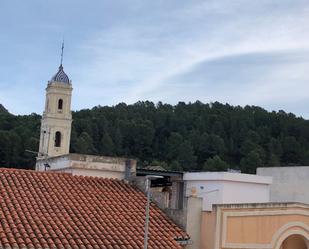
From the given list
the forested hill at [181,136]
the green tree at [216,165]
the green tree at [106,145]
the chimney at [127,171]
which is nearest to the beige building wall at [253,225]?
the chimney at [127,171]

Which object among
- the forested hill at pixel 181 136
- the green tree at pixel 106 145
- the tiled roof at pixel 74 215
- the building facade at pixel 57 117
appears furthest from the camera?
the green tree at pixel 106 145

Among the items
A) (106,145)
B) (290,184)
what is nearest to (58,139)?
(106,145)

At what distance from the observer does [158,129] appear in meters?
110

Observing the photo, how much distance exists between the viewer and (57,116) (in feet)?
244

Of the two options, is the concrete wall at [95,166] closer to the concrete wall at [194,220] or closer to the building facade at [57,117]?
the concrete wall at [194,220]

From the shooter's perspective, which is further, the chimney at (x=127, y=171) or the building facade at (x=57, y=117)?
the building facade at (x=57, y=117)

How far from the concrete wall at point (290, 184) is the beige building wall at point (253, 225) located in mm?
8420

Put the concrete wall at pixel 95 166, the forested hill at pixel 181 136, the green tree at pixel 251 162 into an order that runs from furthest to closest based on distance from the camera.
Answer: the forested hill at pixel 181 136 < the green tree at pixel 251 162 < the concrete wall at pixel 95 166

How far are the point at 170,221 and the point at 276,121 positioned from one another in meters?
83.7

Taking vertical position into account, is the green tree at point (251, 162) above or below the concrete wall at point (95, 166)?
above

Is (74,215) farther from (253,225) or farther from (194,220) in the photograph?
(253,225)

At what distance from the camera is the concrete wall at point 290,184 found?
27.9m

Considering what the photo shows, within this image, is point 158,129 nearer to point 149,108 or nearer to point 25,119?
point 149,108

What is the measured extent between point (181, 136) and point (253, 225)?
82.3 meters
